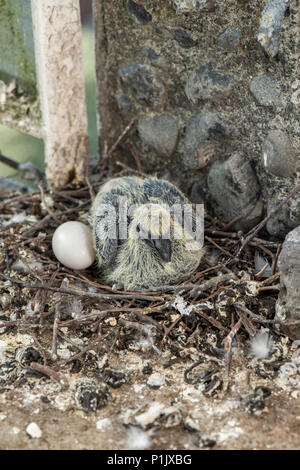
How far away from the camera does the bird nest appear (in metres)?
2.05

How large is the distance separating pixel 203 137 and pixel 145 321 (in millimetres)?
971

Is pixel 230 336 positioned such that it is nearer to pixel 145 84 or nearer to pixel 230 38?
pixel 230 38

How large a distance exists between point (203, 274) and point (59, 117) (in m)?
1.20

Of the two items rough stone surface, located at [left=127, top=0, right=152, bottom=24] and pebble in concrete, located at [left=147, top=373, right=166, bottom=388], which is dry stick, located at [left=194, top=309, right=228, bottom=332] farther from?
rough stone surface, located at [left=127, top=0, right=152, bottom=24]

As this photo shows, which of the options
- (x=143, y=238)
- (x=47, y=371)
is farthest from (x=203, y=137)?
(x=47, y=371)

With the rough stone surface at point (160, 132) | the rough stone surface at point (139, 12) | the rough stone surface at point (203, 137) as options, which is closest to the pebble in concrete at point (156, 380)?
the rough stone surface at point (203, 137)

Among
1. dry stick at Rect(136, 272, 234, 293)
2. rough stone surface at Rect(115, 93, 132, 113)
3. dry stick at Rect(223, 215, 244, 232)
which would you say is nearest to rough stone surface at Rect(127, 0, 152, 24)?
rough stone surface at Rect(115, 93, 132, 113)

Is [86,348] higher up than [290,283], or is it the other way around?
[290,283]

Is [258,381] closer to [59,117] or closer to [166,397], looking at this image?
[166,397]

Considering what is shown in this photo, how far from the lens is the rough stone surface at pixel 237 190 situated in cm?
261

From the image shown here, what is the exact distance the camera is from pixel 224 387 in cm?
197

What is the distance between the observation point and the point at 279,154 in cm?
241

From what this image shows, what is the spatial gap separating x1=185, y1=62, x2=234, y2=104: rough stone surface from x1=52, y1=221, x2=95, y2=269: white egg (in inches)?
32.6

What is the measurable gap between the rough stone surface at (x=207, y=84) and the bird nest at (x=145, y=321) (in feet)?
2.00
